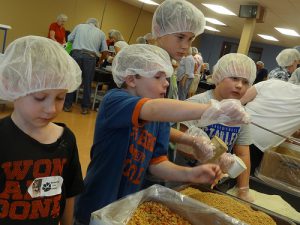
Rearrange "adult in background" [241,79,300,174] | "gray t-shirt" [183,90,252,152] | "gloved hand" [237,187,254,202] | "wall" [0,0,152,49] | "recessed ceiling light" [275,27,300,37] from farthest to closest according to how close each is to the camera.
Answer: "recessed ceiling light" [275,27,300,37]
"wall" [0,0,152,49]
"adult in background" [241,79,300,174]
"gray t-shirt" [183,90,252,152]
"gloved hand" [237,187,254,202]

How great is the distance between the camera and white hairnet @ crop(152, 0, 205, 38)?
1.52 m

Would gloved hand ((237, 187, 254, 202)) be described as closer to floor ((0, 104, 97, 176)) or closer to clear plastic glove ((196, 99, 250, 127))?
clear plastic glove ((196, 99, 250, 127))

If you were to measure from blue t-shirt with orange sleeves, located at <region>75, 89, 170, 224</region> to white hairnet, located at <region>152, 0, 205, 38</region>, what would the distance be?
21.2 inches

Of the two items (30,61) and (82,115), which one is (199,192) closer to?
(30,61)

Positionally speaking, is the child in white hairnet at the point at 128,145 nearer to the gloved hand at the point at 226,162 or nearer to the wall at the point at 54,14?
the gloved hand at the point at 226,162

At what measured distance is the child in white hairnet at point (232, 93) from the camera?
163 centimetres

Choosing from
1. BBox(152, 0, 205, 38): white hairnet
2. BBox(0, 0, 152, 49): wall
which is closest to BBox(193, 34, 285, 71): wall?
BBox(0, 0, 152, 49): wall

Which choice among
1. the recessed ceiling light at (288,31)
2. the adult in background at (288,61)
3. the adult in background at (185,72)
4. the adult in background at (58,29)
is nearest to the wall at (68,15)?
the adult in background at (58,29)

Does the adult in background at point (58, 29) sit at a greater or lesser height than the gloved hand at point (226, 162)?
greater

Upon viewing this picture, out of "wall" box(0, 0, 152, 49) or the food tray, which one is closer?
the food tray

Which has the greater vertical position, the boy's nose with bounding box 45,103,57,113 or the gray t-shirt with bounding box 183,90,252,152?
the boy's nose with bounding box 45,103,57,113

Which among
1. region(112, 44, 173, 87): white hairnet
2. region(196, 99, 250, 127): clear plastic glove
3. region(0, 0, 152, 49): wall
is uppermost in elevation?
region(0, 0, 152, 49): wall

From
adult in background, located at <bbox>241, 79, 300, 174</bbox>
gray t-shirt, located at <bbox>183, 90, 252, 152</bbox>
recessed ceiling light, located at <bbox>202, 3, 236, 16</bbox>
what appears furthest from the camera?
recessed ceiling light, located at <bbox>202, 3, 236, 16</bbox>

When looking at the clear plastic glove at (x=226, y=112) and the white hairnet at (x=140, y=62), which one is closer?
the clear plastic glove at (x=226, y=112)
